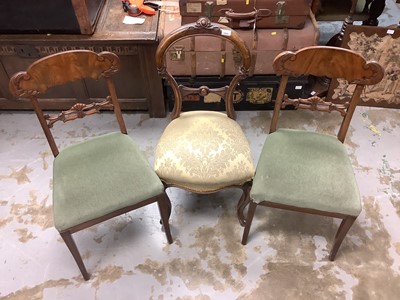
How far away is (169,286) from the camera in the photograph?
5.28ft

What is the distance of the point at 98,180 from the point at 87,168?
86mm

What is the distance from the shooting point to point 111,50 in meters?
2.01

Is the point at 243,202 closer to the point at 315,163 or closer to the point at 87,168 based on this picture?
the point at 315,163

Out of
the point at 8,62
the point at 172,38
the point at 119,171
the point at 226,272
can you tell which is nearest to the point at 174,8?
the point at 172,38

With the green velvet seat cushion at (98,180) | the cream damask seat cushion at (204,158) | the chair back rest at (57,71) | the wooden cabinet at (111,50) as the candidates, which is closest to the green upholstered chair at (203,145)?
the cream damask seat cushion at (204,158)

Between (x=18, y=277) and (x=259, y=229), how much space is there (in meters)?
1.15

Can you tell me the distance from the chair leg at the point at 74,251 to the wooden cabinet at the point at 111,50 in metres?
1.05

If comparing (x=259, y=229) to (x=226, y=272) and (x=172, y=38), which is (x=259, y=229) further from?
(x=172, y=38)

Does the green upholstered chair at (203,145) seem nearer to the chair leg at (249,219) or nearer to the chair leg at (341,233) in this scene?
the chair leg at (249,219)

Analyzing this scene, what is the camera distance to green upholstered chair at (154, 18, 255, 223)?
1.44 m

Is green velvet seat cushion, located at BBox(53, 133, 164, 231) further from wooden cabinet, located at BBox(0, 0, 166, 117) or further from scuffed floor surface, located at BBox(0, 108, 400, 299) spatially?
wooden cabinet, located at BBox(0, 0, 166, 117)

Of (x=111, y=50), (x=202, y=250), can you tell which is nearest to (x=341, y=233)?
(x=202, y=250)

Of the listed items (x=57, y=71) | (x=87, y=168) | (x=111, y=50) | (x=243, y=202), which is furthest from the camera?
(x=111, y=50)

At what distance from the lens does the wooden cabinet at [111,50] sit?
6.40ft
